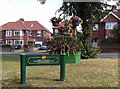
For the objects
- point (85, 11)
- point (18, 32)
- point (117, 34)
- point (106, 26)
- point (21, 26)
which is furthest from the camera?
point (21, 26)

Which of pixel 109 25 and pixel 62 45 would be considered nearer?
pixel 62 45

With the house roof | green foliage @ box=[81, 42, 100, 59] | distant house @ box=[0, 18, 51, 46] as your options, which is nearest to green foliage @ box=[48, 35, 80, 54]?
green foliage @ box=[81, 42, 100, 59]

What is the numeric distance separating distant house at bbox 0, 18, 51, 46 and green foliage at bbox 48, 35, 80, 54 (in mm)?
69607

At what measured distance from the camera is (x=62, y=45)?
16.5 metres

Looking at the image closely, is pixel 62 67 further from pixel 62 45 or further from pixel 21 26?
pixel 21 26

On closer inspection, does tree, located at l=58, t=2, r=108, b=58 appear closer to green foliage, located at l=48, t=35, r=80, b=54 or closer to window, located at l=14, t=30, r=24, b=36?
green foliage, located at l=48, t=35, r=80, b=54

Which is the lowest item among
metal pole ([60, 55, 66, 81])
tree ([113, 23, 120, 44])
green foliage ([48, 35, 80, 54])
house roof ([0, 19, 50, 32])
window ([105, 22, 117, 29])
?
metal pole ([60, 55, 66, 81])

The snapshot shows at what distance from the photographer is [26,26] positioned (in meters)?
93.2

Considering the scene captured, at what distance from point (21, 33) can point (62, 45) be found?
242ft

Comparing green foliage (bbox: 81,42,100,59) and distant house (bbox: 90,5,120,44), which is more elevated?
distant house (bbox: 90,5,120,44)

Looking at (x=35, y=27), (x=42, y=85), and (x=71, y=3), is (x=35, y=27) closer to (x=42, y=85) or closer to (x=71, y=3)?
(x=71, y=3)

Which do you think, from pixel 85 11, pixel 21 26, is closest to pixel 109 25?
pixel 21 26

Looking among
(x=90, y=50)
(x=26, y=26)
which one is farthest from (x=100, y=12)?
(x=26, y=26)

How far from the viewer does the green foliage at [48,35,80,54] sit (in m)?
16.5
